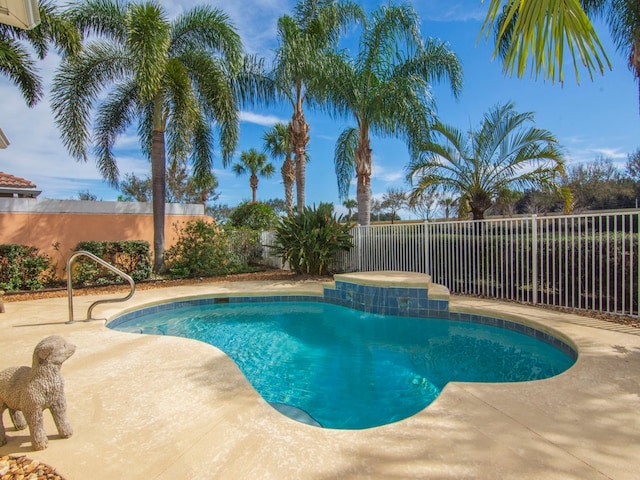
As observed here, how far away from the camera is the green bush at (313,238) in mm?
10406

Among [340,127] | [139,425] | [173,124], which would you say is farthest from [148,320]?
[340,127]

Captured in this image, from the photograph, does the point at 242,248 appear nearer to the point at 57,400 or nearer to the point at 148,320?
the point at 148,320

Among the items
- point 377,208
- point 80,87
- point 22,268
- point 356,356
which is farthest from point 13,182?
point 377,208

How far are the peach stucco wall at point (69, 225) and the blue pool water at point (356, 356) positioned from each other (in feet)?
18.1

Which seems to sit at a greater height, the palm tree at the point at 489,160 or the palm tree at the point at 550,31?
the palm tree at the point at 489,160

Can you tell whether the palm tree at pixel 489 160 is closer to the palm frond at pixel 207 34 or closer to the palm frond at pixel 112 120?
the palm frond at pixel 207 34

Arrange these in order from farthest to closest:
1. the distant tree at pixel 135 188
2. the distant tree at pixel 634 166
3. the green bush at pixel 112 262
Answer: the distant tree at pixel 135 188
the distant tree at pixel 634 166
the green bush at pixel 112 262

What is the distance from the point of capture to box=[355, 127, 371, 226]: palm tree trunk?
1076cm

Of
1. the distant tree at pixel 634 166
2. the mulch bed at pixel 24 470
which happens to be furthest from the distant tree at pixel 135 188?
the distant tree at pixel 634 166

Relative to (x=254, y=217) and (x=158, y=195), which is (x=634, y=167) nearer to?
(x=254, y=217)

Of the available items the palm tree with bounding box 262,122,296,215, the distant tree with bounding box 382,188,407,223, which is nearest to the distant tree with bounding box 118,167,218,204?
the palm tree with bounding box 262,122,296,215

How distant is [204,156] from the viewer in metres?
12.1

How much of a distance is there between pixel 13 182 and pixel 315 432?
15732mm

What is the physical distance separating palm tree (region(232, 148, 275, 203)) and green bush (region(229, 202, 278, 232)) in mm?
10569
